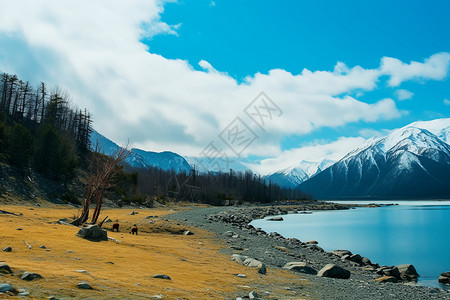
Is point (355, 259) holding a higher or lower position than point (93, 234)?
lower

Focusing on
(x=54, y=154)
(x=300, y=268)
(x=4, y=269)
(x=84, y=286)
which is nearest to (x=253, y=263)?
(x=300, y=268)

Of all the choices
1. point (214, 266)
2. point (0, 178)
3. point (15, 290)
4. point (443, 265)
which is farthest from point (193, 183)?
point (15, 290)

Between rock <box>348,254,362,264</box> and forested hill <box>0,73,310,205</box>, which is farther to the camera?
forested hill <box>0,73,310,205</box>

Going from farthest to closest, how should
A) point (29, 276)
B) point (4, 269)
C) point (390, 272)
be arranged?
point (390, 272) → point (4, 269) → point (29, 276)

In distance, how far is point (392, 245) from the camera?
4319 centimetres

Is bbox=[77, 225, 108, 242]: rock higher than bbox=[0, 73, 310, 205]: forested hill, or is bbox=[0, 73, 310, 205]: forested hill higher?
bbox=[0, 73, 310, 205]: forested hill

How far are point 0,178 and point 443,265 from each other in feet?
211

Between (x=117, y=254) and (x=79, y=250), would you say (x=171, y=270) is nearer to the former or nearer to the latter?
(x=117, y=254)

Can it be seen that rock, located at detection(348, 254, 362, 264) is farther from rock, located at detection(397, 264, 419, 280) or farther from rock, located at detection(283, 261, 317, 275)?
rock, located at detection(283, 261, 317, 275)

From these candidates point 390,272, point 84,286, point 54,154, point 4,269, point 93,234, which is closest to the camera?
A: point 84,286

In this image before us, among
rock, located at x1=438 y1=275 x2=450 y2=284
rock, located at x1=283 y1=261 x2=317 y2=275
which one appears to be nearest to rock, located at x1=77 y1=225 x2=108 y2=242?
rock, located at x1=283 y1=261 x2=317 y2=275

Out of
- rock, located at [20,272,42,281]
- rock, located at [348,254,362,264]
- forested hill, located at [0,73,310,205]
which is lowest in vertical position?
rock, located at [348,254,362,264]

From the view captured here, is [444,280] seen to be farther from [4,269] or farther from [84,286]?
[4,269]

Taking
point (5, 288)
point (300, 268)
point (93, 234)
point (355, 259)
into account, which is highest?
point (5, 288)
